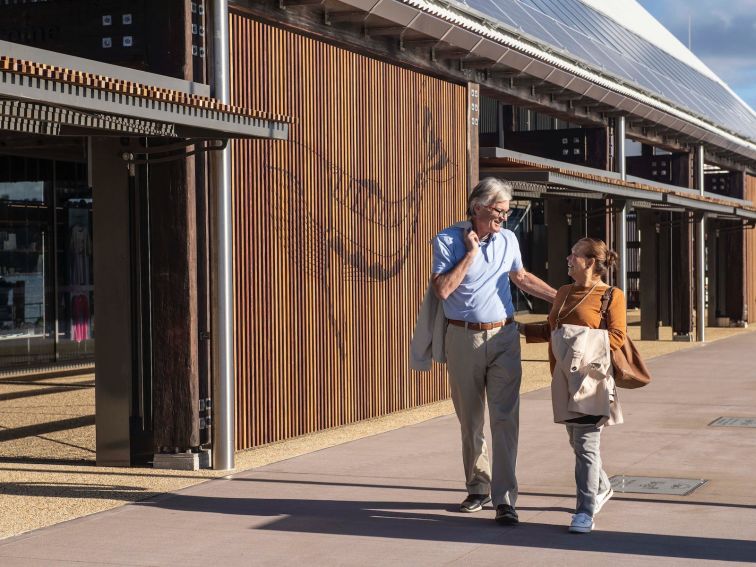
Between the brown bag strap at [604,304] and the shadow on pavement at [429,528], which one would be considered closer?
the shadow on pavement at [429,528]

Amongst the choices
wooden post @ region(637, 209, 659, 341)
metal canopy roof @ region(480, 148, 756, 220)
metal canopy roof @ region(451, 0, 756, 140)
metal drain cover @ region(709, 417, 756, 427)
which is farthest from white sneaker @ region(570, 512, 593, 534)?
wooden post @ region(637, 209, 659, 341)

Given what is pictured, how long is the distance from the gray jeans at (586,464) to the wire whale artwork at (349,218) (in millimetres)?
4655

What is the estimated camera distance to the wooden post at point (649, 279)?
25203 mm

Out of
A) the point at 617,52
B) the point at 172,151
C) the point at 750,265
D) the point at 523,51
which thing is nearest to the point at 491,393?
the point at 172,151

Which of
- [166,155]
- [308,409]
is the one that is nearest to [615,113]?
[308,409]

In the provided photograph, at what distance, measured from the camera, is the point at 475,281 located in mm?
7215

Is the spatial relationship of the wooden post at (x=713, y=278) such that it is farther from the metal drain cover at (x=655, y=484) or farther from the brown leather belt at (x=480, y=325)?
the brown leather belt at (x=480, y=325)

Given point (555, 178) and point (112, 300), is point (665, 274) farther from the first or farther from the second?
point (112, 300)

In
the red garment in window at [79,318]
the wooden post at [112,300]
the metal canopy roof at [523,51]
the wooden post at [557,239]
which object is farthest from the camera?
the wooden post at [557,239]

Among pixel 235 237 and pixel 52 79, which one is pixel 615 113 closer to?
pixel 235 237

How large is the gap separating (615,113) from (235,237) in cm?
1353

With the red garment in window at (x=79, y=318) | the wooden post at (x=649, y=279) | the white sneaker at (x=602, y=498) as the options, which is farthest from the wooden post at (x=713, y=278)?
the white sneaker at (x=602, y=498)

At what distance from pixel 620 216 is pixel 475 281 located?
14.7m

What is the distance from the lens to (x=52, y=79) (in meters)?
6.74
